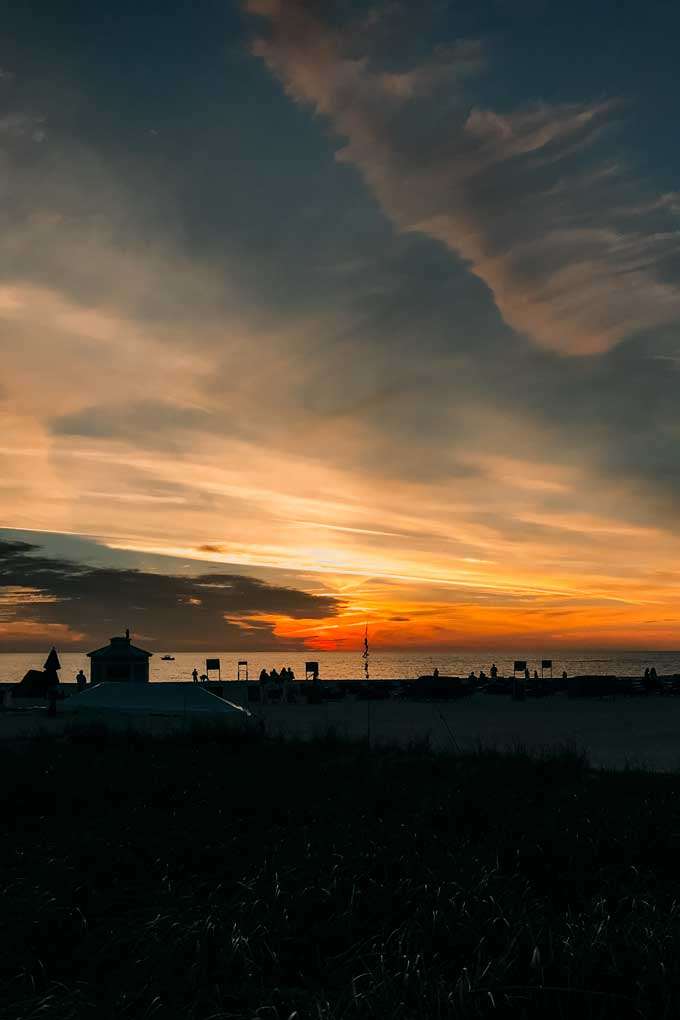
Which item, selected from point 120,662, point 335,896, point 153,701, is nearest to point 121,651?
point 120,662

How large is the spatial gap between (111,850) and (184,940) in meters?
2.74

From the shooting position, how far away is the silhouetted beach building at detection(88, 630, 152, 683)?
1553 inches

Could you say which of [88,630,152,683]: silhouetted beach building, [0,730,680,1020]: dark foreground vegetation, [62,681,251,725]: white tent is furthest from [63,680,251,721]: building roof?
[88,630,152,683]: silhouetted beach building

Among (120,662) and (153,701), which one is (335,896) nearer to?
(153,701)

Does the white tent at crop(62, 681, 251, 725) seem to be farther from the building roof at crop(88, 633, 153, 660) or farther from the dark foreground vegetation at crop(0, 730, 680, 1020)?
the building roof at crop(88, 633, 153, 660)

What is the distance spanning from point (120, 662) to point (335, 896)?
33907 mm

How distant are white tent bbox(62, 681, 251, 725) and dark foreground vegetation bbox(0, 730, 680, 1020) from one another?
755cm

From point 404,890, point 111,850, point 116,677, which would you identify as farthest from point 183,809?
point 116,677

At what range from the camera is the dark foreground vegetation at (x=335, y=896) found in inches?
213

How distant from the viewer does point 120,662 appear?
3950cm

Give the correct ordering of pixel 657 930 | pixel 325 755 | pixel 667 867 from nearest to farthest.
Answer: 1. pixel 657 930
2. pixel 667 867
3. pixel 325 755

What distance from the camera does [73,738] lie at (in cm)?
1805

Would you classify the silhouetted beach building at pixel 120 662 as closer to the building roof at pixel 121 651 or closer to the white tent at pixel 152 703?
the building roof at pixel 121 651

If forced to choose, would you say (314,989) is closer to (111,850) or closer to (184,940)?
(184,940)
